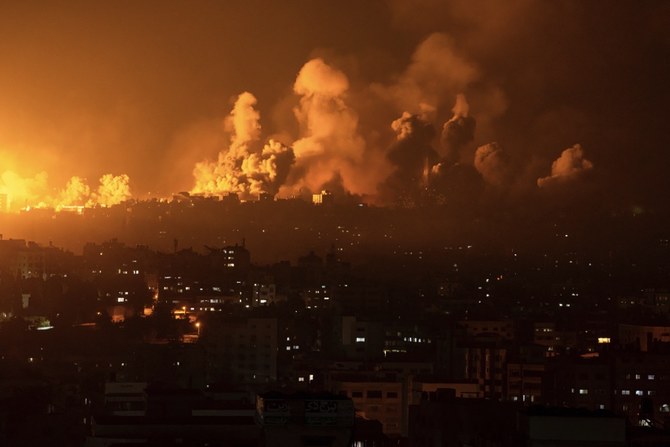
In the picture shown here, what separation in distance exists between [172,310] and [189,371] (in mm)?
11339

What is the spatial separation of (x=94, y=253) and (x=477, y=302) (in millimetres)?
11392

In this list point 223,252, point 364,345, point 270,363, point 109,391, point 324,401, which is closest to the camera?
point 324,401

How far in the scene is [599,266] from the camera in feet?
187

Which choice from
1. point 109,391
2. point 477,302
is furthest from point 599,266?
point 109,391

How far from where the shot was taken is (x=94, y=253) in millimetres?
55344

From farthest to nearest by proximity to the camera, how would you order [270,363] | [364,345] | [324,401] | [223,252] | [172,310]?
[223,252] → [172,310] → [364,345] → [270,363] → [324,401]

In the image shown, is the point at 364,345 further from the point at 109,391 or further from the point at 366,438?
the point at 366,438

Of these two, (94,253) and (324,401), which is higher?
(94,253)

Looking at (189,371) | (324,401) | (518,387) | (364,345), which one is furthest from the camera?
(364,345)

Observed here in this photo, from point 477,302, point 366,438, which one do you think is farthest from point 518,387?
point 477,302

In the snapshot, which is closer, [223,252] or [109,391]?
[109,391]

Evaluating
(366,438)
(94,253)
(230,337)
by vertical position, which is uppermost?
(94,253)

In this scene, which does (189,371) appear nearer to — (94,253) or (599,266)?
(94,253)

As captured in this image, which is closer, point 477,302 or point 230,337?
point 230,337
